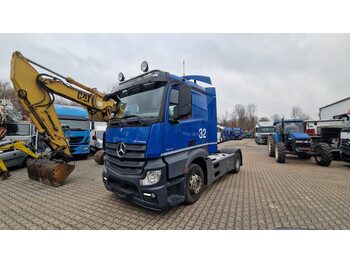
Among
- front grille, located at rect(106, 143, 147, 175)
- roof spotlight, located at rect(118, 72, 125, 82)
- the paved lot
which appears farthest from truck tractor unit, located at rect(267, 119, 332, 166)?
roof spotlight, located at rect(118, 72, 125, 82)

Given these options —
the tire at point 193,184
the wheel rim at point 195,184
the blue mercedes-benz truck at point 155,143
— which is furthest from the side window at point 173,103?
the wheel rim at point 195,184

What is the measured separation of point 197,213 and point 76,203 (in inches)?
121

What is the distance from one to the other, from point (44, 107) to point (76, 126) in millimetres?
4195

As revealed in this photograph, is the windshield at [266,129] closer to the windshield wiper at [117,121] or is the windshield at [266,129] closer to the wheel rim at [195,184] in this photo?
the wheel rim at [195,184]

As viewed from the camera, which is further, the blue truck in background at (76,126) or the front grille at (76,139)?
the blue truck in background at (76,126)

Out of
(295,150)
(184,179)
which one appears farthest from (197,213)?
(295,150)

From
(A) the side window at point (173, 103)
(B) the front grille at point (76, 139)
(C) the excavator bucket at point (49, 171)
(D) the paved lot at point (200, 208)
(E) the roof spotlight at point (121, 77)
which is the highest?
(E) the roof spotlight at point (121, 77)

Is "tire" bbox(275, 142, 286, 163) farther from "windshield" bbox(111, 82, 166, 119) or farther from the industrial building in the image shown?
the industrial building

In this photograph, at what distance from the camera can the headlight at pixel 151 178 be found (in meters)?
2.52

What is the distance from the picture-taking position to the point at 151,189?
248 centimetres

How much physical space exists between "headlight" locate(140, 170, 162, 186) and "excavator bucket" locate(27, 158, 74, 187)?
3.89 meters

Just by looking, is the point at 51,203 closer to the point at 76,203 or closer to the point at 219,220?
the point at 76,203

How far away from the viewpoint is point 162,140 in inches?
103

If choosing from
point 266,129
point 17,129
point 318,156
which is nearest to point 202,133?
point 318,156
